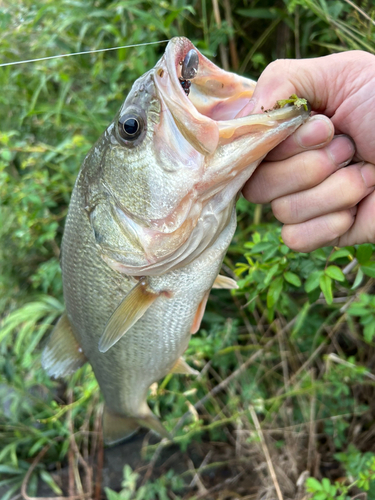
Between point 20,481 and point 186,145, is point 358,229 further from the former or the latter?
point 20,481

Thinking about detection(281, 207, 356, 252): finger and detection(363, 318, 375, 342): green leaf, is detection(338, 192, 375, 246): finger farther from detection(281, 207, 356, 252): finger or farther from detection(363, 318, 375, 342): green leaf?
detection(363, 318, 375, 342): green leaf

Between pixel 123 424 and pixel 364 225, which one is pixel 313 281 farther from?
pixel 123 424

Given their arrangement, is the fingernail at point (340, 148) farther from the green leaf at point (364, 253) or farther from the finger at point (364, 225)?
the green leaf at point (364, 253)

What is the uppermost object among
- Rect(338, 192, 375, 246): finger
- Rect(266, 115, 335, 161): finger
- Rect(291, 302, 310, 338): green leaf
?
Rect(266, 115, 335, 161): finger

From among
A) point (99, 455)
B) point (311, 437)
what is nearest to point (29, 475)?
point (99, 455)

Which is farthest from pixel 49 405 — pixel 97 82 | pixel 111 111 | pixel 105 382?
pixel 97 82

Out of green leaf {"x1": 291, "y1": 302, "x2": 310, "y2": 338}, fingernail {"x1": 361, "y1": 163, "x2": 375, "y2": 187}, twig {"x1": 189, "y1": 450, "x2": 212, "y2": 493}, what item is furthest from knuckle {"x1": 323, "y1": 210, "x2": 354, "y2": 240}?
twig {"x1": 189, "y1": 450, "x2": 212, "y2": 493}
